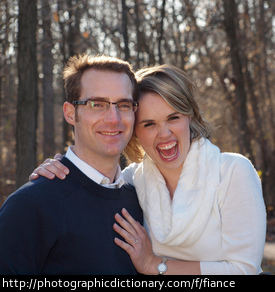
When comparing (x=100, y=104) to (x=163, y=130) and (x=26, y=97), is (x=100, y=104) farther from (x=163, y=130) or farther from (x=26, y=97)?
(x=26, y=97)

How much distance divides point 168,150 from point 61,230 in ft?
3.82

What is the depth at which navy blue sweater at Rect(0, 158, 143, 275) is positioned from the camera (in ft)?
8.30

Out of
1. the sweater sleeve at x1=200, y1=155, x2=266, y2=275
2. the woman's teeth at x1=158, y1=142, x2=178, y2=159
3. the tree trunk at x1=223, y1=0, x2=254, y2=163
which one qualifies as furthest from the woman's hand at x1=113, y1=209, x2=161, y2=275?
the tree trunk at x1=223, y1=0, x2=254, y2=163

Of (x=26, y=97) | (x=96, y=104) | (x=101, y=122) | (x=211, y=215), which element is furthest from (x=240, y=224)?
(x=26, y=97)

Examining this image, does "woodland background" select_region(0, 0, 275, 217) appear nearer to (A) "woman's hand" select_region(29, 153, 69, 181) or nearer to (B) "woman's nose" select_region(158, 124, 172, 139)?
(B) "woman's nose" select_region(158, 124, 172, 139)

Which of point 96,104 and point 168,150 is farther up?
point 96,104

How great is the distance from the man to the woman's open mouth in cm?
35

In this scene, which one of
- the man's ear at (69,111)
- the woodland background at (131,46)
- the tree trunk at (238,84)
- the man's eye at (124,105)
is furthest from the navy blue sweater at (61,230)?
the tree trunk at (238,84)

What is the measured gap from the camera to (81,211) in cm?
281

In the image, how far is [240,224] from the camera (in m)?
3.07

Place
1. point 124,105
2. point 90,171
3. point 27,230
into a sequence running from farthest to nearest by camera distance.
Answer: point 124,105 < point 90,171 < point 27,230

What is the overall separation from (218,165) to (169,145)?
A: 0.40 metres
